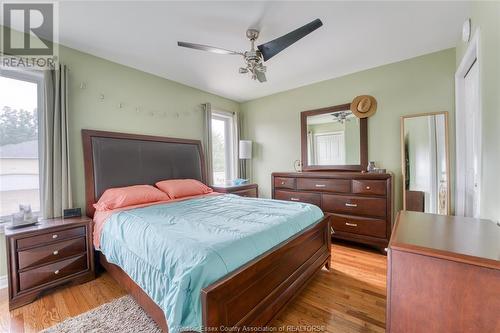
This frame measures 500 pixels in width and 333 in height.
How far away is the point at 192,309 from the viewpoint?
1.15 metres

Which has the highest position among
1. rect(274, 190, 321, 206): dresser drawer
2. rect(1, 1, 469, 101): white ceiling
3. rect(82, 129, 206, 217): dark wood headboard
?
rect(1, 1, 469, 101): white ceiling

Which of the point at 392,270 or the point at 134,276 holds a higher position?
the point at 392,270

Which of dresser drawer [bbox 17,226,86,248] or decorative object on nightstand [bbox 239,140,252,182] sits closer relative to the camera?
dresser drawer [bbox 17,226,86,248]

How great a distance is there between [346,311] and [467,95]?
9.06ft

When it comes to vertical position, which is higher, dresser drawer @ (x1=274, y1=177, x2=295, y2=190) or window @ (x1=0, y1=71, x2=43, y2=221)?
window @ (x1=0, y1=71, x2=43, y2=221)

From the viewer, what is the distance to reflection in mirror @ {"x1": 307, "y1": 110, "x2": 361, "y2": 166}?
11.4ft

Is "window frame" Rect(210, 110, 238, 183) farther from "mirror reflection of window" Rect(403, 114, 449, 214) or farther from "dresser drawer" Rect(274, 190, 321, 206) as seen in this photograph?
"mirror reflection of window" Rect(403, 114, 449, 214)

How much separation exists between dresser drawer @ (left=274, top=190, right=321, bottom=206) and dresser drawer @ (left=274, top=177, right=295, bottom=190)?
0.10m

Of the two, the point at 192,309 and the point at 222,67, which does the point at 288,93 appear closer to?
the point at 222,67

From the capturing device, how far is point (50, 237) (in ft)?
6.73

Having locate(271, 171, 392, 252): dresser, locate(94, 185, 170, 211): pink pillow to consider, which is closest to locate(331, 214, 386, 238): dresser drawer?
locate(271, 171, 392, 252): dresser

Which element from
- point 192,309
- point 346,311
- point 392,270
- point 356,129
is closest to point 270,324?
point 346,311

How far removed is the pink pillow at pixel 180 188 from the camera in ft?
9.98

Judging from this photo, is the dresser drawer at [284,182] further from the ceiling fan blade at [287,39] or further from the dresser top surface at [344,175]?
the ceiling fan blade at [287,39]
